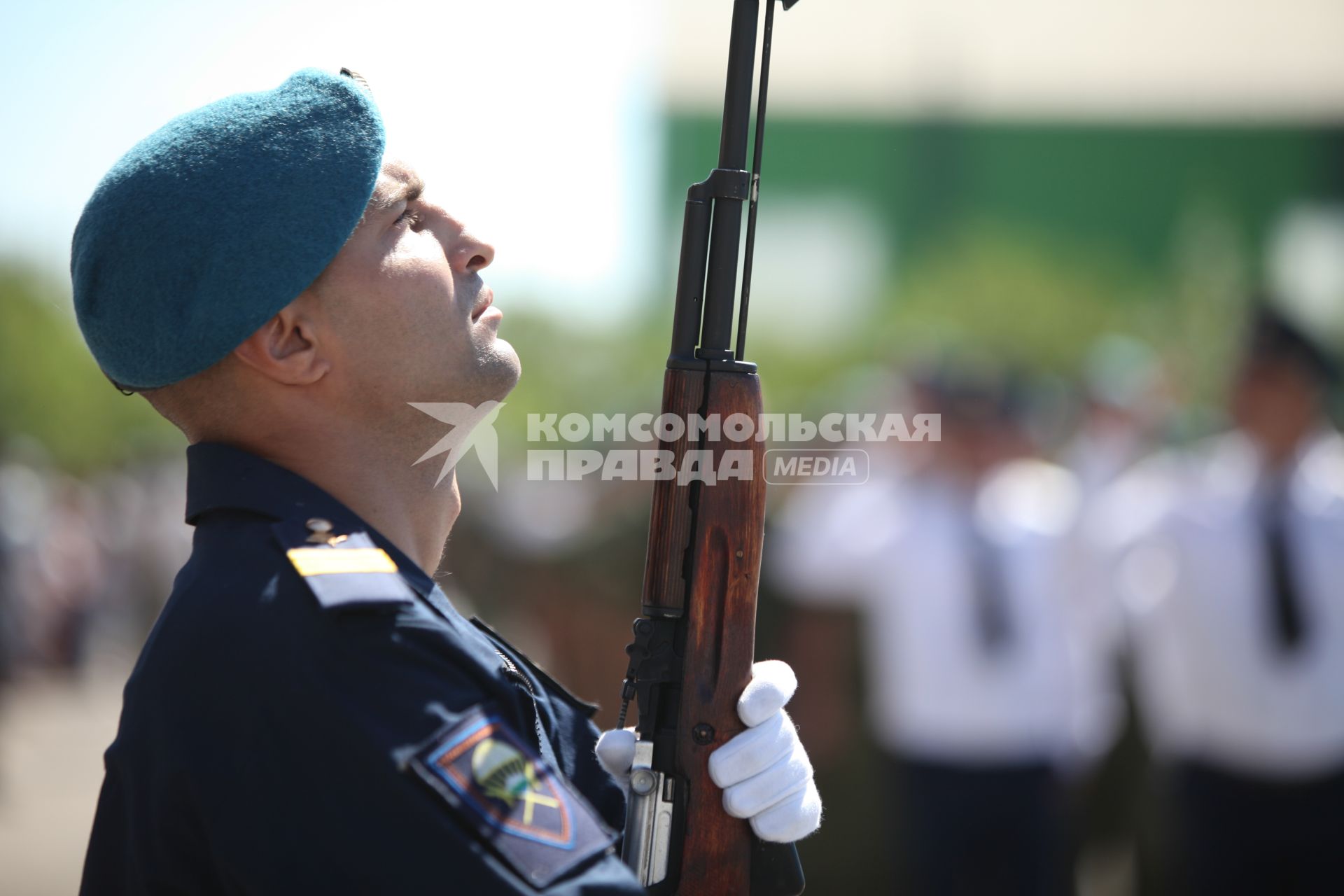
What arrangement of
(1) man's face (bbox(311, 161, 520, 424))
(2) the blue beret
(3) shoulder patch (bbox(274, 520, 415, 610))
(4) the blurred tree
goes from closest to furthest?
(3) shoulder patch (bbox(274, 520, 415, 610)) < (2) the blue beret < (1) man's face (bbox(311, 161, 520, 424)) < (4) the blurred tree

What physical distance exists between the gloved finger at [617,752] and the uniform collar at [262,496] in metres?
0.45

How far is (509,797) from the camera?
1.45 meters

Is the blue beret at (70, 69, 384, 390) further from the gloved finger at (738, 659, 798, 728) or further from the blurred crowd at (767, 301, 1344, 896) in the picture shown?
the blurred crowd at (767, 301, 1344, 896)

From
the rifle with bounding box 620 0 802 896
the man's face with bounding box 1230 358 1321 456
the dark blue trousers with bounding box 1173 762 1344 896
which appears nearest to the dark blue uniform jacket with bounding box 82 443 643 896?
the rifle with bounding box 620 0 802 896

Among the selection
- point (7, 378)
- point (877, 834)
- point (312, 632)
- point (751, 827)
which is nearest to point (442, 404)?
point (312, 632)

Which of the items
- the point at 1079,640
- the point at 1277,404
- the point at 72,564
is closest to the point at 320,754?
the point at 1277,404

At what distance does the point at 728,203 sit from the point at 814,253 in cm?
4712

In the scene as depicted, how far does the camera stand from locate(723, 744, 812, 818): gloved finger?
75.0 inches

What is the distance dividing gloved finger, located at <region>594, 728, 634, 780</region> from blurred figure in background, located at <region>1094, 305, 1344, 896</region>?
309 centimetres

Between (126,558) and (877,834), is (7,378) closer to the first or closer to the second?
(126,558)

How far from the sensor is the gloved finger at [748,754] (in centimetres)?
192

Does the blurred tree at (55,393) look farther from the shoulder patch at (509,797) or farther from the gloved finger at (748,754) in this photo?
the shoulder patch at (509,797)

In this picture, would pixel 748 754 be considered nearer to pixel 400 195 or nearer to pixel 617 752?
pixel 617 752

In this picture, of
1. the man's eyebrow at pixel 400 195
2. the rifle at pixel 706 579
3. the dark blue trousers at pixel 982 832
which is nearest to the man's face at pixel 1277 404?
the dark blue trousers at pixel 982 832
